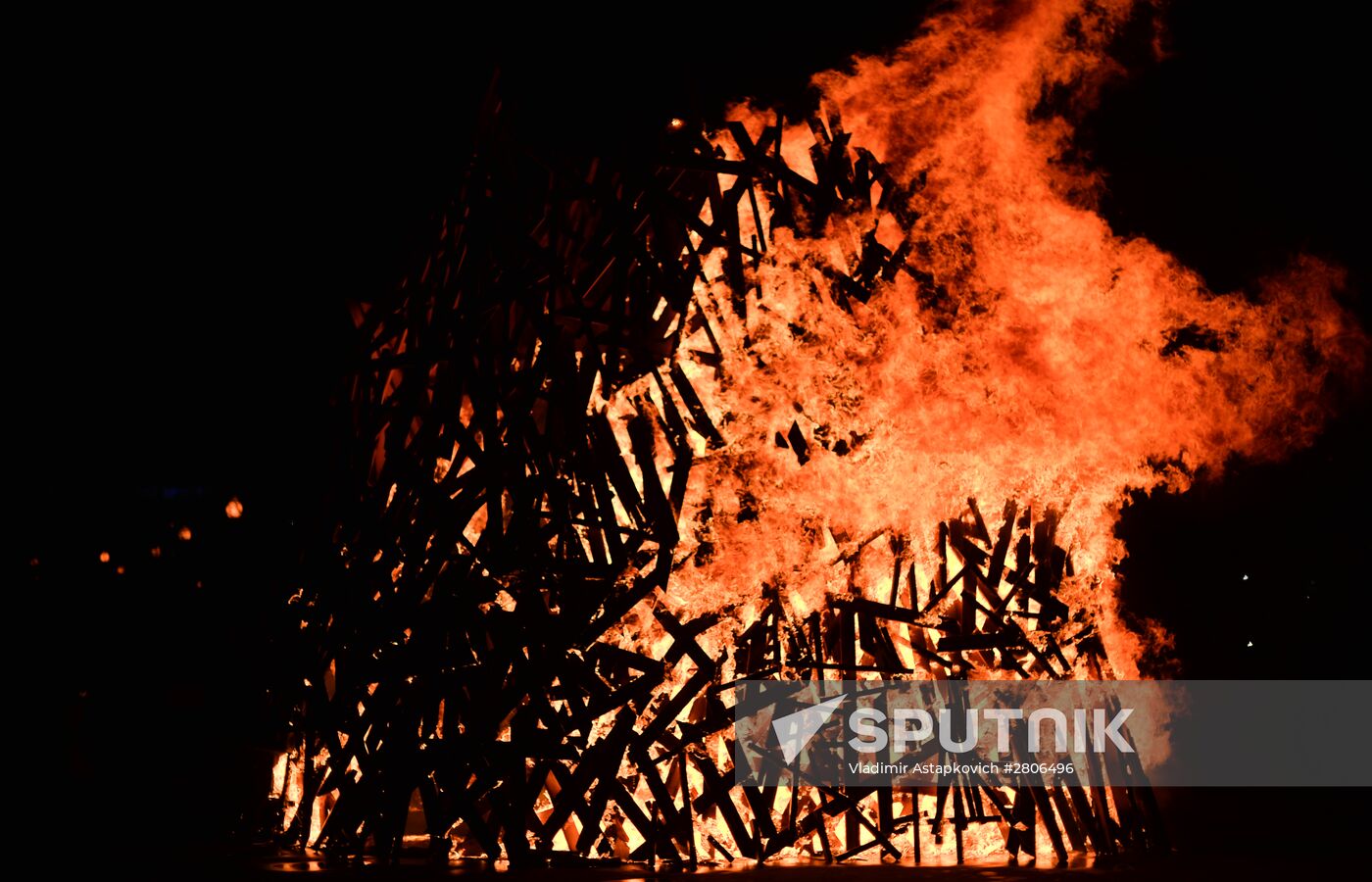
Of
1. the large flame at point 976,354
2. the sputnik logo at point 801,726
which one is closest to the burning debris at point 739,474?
the large flame at point 976,354

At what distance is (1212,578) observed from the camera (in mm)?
12367

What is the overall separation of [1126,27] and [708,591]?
4.59 m

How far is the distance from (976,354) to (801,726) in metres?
2.13

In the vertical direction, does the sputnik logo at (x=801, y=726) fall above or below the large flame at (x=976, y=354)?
below

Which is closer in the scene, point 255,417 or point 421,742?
point 421,742

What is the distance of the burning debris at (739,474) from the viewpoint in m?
5.74

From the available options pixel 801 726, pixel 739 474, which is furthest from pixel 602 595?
pixel 801 726

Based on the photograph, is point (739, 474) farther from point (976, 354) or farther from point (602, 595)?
point (976, 354)

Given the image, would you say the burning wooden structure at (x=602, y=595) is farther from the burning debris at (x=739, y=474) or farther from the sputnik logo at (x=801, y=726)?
the sputnik logo at (x=801, y=726)

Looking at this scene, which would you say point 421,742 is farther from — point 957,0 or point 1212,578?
point 1212,578

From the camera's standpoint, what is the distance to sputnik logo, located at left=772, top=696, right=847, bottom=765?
5719 millimetres

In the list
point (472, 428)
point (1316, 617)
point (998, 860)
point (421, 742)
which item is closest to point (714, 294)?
point (472, 428)

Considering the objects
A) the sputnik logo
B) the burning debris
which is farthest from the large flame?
the sputnik logo

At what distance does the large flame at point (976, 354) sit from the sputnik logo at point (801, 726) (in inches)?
19.8
